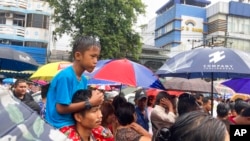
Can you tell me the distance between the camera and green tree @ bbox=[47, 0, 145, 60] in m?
20.1

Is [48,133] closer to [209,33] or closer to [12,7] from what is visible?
[12,7]

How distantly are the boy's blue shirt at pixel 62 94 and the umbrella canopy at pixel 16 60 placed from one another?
2615mm

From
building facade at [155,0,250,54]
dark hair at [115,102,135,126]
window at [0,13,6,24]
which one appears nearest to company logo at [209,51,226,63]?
dark hair at [115,102,135,126]

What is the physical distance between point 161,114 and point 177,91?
234 cm

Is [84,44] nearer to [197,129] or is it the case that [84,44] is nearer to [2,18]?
[197,129]

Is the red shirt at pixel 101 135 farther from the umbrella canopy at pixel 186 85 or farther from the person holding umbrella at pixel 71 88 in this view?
the umbrella canopy at pixel 186 85

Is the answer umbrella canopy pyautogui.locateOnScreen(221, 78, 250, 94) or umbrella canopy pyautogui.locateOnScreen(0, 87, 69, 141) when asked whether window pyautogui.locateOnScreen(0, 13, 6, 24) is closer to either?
umbrella canopy pyautogui.locateOnScreen(221, 78, 250, 94)

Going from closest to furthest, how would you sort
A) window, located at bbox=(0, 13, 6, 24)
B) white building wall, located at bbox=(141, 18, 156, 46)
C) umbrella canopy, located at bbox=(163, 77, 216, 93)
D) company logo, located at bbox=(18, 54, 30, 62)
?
company logo, located at bbox=(18, 54, 30, 62)
umbrella canopy, located at bbox=(163, 77, 216, 93)
window, located at bbox=(0, 13, 6, 24)
white building wall, located at bbox=(141, 18, 156, 46)

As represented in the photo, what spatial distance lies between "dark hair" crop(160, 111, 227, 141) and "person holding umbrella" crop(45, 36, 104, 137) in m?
1.00

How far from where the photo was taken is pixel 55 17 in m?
21.9

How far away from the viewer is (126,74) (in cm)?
477

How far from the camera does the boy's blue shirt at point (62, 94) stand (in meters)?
2.66

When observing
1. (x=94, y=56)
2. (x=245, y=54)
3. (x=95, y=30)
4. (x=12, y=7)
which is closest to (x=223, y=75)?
(x=245, y=54)

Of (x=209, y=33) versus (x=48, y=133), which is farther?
(x=209, y=33)
